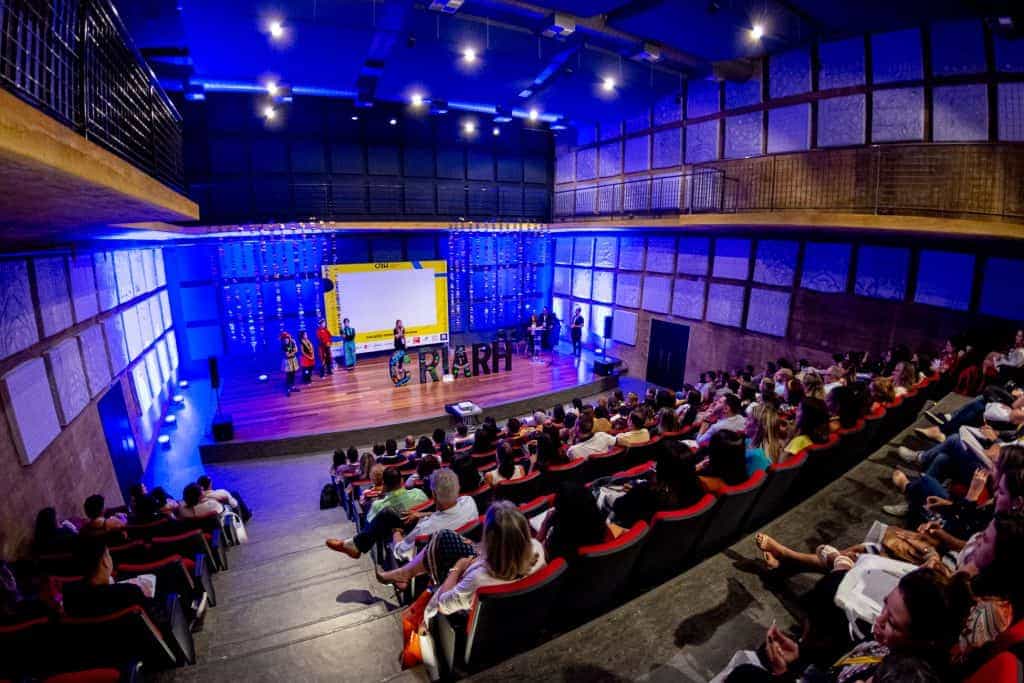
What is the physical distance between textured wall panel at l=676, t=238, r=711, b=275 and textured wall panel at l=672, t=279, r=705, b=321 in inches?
10.9

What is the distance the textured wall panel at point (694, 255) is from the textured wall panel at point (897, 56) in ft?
13.5

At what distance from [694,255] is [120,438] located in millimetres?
11153

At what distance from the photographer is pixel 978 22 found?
679 cm

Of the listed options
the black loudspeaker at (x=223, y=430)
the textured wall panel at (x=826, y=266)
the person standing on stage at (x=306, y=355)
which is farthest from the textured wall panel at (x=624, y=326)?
the black loudspeaker at (x=223, y=430)

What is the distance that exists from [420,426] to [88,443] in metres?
4.73

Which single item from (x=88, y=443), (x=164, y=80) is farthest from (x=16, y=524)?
(x=164, y=80)

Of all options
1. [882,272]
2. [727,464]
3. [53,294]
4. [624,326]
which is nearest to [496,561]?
[727,464]

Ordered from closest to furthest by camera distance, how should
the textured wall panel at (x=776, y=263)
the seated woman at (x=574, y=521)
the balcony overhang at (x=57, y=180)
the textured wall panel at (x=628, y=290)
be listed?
the balcony overhang at (x=57, y=180), the seated woman at (x=574, y=521), the textured wall panel at (x=776, y=263), the textured wall panel at (x=628, y=290)

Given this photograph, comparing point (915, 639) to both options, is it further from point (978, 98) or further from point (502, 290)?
point (502, 290)

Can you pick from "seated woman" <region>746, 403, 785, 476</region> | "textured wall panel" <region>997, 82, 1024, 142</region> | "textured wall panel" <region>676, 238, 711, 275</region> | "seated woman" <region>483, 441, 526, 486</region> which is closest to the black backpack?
"seated woman" <region>483, 441, 526, 486</region>

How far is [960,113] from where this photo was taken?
23.1 ft

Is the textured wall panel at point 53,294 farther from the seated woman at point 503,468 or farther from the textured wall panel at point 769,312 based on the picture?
the textured wall panel at point 769,312

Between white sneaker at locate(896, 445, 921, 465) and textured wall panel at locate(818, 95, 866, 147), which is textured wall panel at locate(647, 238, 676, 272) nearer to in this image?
textured wall panel at locate(818, 95, 866, 147)

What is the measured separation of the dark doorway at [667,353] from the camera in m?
11.7
